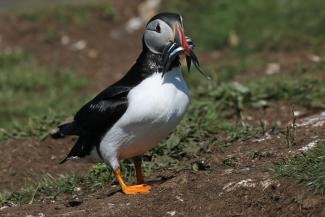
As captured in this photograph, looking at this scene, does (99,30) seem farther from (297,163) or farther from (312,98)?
(297,163)

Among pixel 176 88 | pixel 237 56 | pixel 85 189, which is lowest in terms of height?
pixel 237 56

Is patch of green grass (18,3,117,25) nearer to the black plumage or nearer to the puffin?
the black plumage

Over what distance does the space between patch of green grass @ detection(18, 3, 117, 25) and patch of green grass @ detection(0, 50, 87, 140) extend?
104 cm

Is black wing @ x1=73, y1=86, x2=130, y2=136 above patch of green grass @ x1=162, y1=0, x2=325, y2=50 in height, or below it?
above

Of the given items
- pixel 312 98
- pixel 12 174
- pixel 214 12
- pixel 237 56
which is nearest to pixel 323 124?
pixel 312 98

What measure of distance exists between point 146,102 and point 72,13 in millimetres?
7684

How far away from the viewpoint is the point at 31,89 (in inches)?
419

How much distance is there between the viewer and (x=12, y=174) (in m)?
7.01

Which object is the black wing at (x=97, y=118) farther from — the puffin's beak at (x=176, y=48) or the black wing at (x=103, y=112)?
the puffin's beak at (x=176, y=48)

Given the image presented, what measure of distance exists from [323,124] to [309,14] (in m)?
5.22

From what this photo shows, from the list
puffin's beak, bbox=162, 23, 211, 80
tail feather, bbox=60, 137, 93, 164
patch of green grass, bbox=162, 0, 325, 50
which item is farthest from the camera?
patch of green grass, bbox=162, 0, 325, 50

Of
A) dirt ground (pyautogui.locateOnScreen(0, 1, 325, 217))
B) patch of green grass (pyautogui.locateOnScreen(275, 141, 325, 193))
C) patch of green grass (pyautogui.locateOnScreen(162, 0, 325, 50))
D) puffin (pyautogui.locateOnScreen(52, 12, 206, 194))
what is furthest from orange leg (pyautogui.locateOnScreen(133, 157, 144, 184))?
patch of green grass (pyautogui.locateOnScreen(162, 0, 325, 50))

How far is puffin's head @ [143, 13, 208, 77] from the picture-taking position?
5.29m

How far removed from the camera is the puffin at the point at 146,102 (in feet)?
17.0
